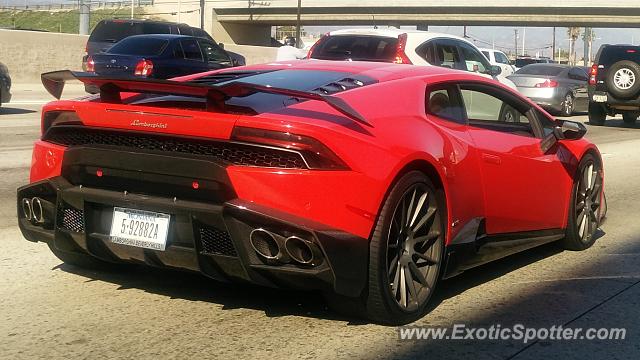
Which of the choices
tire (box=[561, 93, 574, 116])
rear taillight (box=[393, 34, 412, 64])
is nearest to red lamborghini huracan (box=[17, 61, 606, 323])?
rear taillight (box=[393, 34, 412, 64])

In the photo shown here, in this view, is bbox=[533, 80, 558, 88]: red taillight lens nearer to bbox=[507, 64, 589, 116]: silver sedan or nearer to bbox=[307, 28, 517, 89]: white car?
bbox=[507, 64, 589, 116]: silver sedan

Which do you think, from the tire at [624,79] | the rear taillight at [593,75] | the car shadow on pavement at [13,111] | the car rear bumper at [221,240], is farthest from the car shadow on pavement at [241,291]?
the rear taillight at [593,75]

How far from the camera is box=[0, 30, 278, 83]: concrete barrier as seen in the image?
25.1 m

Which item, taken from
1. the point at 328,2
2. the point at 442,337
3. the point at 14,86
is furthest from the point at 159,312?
the point at 328,2

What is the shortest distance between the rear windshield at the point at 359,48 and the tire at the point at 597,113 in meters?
8.84

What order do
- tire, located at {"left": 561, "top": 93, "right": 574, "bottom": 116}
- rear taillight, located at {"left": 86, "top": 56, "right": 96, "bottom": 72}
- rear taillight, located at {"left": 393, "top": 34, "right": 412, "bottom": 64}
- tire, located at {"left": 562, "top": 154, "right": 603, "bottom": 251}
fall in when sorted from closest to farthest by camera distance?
tire, located at {"left": 562, "top": 154, "right": 603, "bottom": 251}
rear taillight, located at {"left": 393, "top": 34, "right": 412, "bottom": 64}
rear taillight, located at {"left": 86, "top": 56, "right": 96, "bottom": 72}
tire, located at {"left": 561, "top": 93, "right": 574, "bottom": 116}

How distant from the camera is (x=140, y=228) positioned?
4.21 m

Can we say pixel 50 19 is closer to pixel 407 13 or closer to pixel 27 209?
pixel 407 13

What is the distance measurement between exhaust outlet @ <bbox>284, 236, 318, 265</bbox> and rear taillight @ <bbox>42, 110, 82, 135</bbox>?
141 centimetres

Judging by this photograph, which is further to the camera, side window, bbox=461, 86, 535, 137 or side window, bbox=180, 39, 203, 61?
side window, bbox=180, 39, 203, 61

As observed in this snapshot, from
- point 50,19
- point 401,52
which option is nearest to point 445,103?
point 401,52

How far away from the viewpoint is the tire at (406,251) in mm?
4160

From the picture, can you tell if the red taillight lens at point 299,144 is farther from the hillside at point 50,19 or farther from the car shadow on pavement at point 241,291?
the hillside at point 50,19

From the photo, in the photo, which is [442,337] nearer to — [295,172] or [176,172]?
[295,172]
